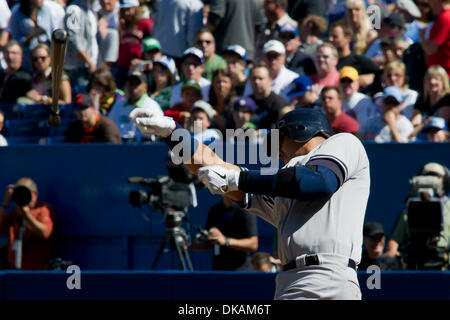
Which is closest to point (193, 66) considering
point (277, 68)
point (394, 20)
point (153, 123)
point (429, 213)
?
point (277, 68)

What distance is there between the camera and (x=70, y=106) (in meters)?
11.3

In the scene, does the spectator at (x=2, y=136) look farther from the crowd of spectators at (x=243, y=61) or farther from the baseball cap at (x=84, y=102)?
the baseball cap at (x=84, y=102)

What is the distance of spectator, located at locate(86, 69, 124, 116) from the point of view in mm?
11492

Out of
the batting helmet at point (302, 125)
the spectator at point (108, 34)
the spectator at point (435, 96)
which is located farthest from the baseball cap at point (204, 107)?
the batting helmet at point (302, 125)

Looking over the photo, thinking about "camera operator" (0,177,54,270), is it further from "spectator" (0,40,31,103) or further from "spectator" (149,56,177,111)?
"spectator" (0,40,31,103)

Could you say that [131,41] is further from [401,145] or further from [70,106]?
[401,145]

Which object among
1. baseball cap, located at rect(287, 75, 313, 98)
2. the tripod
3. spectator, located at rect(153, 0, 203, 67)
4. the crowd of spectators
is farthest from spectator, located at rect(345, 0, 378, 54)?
the tripod

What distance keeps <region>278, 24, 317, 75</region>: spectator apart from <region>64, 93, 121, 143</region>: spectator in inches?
96.9

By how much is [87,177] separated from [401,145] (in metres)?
3.26

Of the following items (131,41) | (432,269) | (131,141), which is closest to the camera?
(432,269)

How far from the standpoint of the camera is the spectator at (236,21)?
1215 centimetres

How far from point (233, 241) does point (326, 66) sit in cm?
290

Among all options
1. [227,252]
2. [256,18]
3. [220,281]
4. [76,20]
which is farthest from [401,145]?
[76,20]

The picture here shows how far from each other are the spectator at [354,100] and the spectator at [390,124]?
12 cm
